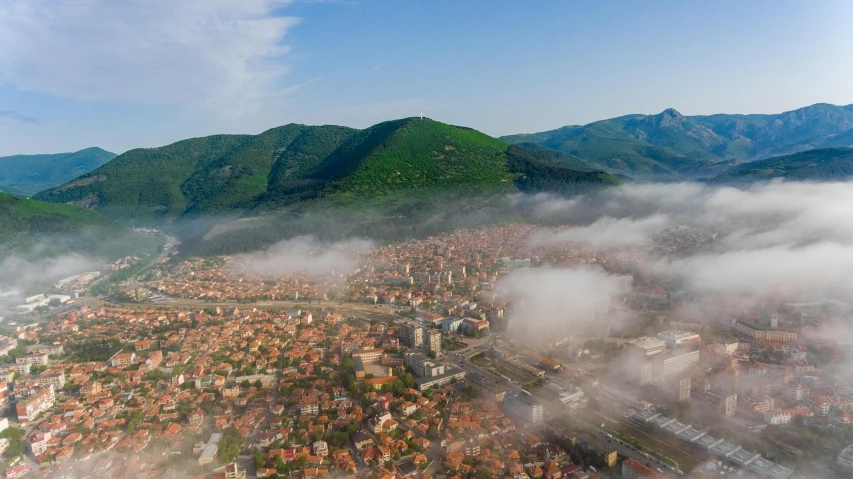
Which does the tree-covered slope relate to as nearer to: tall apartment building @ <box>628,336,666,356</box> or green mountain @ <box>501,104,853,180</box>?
tall apartment building @ <box>628,336,666,356</box>

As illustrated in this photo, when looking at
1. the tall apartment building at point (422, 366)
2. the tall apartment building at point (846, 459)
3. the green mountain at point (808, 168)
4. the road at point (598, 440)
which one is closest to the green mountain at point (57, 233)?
the tall apartment building at point (422, 366)

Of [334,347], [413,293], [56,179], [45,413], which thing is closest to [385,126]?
[413,293]

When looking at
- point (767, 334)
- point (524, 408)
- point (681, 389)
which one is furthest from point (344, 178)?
point (681, 389)

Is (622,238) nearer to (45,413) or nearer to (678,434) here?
(678,434)

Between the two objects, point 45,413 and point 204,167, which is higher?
point 204,167

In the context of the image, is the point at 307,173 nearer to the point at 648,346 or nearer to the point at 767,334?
the point at 648,346

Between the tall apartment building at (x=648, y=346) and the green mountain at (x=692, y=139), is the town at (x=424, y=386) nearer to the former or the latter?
the tall apartment building at (x=648, y=346)
